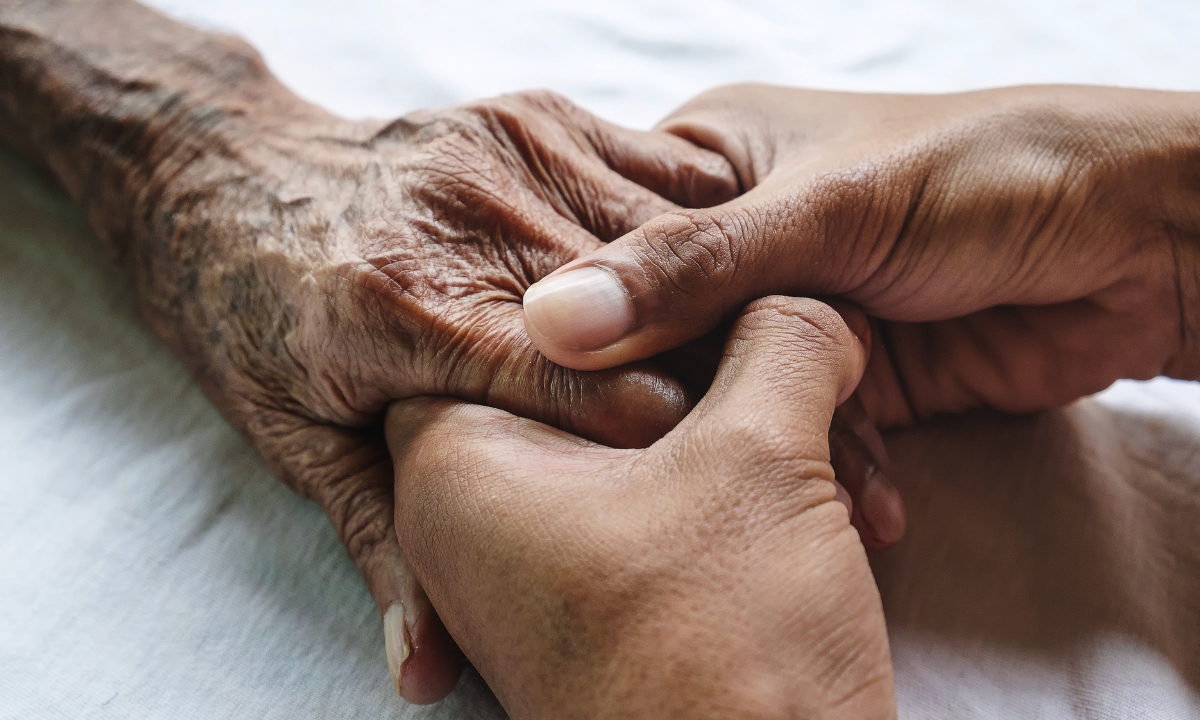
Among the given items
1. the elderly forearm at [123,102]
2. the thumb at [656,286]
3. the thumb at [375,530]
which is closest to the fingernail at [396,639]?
the thumb at [375,530]

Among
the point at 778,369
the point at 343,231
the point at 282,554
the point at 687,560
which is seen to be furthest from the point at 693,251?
the point at 282,554

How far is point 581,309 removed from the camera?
0.78 m

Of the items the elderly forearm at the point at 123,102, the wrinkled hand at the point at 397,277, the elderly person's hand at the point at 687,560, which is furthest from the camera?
the elderly forearm at the point at 123,102

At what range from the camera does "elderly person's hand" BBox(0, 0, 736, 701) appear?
91 cm

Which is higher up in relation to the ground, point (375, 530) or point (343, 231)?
point (343, 231)

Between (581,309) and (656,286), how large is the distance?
0.09m

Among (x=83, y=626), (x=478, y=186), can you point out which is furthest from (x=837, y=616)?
(x=83, y=626)

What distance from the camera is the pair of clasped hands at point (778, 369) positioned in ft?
2.13

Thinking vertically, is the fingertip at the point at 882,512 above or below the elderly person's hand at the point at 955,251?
below

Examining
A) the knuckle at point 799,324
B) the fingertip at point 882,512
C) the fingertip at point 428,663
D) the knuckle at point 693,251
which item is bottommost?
the fingertip at point 428,663

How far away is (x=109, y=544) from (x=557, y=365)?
0.68 meters

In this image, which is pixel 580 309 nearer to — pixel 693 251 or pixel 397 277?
pixel 693 251

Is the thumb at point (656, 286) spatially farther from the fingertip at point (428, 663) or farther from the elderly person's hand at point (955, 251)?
the fingertip at point (428, 663)

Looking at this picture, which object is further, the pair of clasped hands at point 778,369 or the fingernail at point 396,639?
the fingernail at point 396,639
